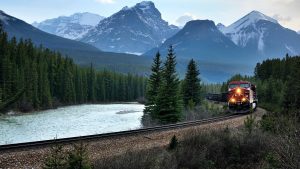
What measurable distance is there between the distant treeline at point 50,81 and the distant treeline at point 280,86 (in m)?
37.4

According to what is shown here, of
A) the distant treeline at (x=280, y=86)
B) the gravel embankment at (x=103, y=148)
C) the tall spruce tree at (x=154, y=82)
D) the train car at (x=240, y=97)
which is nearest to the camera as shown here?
the gravel embankment at (x=103, y=148)

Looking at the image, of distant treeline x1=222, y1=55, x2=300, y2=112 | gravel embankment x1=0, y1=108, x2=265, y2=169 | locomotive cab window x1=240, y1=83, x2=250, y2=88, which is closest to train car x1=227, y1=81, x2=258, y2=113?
locomotive cab window x1=240, y1=83, x2=250, y2=88

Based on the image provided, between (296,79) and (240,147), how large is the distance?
3530cm

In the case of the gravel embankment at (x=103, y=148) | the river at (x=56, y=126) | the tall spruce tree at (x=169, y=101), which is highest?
the tall spruce tree at (x=169, y=101)

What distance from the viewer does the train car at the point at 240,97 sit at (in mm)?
40844

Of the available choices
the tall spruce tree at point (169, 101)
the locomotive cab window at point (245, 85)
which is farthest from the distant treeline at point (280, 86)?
the tall spruce tree at point (169, 101)

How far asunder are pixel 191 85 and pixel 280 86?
110ft

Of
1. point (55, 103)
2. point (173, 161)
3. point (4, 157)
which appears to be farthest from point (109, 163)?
point (55, 103)

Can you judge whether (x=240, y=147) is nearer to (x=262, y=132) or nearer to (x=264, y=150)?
(x=264, y=150)

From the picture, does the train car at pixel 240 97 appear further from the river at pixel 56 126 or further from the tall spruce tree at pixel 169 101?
the river at pixel 56 126

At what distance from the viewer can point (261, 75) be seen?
4437 inches

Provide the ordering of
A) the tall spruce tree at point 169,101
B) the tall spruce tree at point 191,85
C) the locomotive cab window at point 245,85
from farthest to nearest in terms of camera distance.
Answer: the tall spruce tree at point 191,85, the tall spruce tree at point 169,101, the locomotive cab window at point 245,85

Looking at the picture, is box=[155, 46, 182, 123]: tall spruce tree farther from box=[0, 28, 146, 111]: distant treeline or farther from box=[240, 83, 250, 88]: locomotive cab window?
box=[0, 28, 146, 111]: distant treeline

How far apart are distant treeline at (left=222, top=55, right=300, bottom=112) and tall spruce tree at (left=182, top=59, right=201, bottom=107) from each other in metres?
11.6
